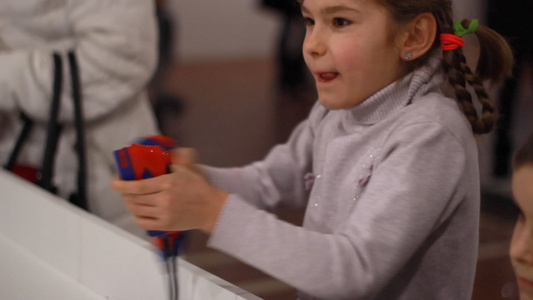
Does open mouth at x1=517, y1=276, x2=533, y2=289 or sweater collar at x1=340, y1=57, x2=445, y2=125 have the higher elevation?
sweater collar at x1=340, y1=57, x2=445, y2=125

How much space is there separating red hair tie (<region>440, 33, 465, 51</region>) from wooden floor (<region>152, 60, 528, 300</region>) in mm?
409

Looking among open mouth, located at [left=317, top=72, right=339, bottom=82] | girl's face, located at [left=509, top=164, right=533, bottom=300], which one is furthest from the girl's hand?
girl's face, located at [left=509, top=164, right=533, bottom=300]

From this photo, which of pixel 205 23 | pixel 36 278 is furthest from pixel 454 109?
pixel 205 23

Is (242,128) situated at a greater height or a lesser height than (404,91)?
lesser

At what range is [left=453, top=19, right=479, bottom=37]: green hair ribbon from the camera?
75 cm

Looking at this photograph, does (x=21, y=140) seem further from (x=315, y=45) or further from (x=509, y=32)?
(x=509, y=32)

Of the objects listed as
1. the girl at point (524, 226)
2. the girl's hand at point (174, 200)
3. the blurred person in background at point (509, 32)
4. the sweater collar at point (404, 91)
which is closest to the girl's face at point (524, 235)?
the girl at point (524, 226)

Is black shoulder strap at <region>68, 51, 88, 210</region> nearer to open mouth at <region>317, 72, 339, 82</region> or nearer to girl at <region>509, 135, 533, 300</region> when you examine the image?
open mouth at <region>317, 72, 339, 82</region>

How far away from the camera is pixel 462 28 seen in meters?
0.76

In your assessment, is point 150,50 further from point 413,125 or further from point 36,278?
point 413,125

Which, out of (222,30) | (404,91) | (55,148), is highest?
(404,91)

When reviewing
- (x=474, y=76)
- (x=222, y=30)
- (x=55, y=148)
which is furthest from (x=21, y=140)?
(x=222, y=30)

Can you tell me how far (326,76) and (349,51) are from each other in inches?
1.7

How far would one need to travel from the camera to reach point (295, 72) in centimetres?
471
